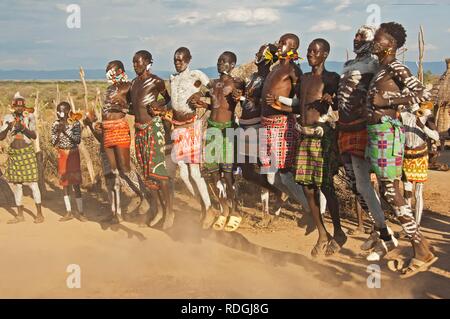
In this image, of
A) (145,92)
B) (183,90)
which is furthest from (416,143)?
(145,92)

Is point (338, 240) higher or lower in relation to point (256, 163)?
lower

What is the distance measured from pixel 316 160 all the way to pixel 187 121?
2.10m

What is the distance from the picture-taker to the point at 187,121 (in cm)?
689

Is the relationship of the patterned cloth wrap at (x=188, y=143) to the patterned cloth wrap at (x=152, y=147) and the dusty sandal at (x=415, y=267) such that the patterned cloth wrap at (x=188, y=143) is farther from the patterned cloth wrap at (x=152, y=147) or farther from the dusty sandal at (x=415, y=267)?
the dusty sandal at (x=415, y=267)

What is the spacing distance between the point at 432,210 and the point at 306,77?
338 centimetres

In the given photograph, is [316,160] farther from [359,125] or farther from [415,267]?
[415,267]

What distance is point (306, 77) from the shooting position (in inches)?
218

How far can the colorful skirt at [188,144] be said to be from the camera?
6879 millimetres

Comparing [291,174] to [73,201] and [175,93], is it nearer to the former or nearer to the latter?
[175,93]

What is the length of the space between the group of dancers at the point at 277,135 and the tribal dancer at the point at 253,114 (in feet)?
0.05

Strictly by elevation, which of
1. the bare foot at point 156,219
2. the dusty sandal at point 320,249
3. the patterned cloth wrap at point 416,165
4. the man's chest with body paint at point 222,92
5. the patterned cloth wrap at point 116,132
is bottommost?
the bare foot at point 156,219

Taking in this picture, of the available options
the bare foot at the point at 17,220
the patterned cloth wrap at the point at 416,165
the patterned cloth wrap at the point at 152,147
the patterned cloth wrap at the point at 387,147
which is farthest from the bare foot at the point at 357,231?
the bare foot at the point at 17,220
